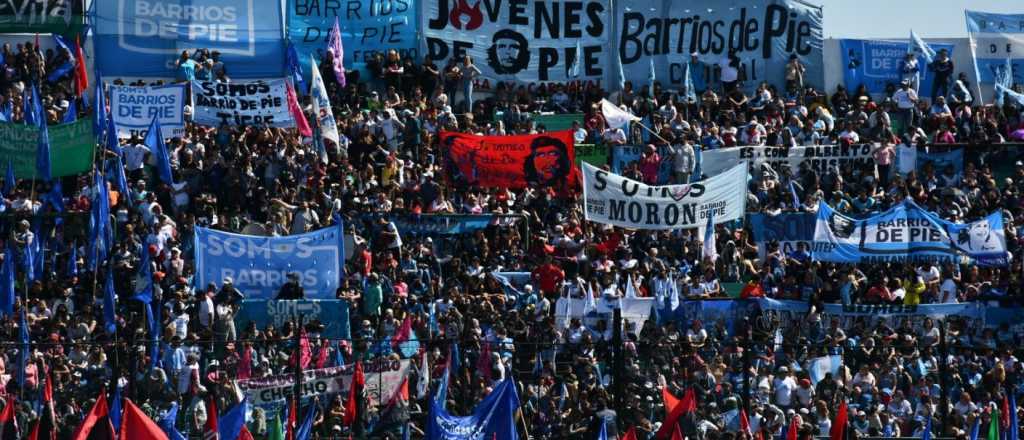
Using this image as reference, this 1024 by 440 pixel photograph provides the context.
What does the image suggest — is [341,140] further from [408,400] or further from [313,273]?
[408,400]

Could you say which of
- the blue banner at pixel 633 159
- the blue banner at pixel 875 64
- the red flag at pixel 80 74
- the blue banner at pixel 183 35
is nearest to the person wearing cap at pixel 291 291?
the red flag at pixel 80 74

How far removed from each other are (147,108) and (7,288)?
21.2ft

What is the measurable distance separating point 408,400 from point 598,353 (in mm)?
3867

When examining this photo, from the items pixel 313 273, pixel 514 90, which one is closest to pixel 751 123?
pixel 514 90

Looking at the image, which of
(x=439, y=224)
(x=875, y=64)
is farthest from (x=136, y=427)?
(x=875, y=64)

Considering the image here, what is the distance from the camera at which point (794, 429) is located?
2816 centimetres

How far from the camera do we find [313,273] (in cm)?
3650

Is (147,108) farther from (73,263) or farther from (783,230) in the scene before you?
(783,230)

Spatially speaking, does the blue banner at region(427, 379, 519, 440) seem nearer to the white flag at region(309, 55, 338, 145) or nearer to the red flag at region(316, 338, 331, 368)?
the red flag at region(316, 338, 331, 368)

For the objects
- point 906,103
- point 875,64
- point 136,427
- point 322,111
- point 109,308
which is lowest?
point 136,427

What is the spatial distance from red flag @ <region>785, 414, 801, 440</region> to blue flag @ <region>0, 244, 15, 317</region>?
1083 centimetres

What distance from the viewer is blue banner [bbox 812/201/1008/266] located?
124 ft

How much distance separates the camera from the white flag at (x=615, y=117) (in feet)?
140

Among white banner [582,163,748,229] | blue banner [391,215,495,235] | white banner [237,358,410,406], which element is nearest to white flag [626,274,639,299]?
white banner [582,163,748,229]
